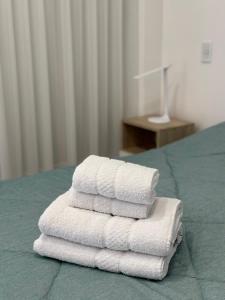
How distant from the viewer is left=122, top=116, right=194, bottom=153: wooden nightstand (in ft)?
8.77

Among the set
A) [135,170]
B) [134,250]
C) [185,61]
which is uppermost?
[185,61]

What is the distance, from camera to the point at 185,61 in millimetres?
2783

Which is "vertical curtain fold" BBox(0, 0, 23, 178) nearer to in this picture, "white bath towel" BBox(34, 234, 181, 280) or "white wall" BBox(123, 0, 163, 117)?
"white wall" BBox(123, 0, 163, 117)

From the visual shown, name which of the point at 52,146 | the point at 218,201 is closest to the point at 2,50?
the point at 52,146

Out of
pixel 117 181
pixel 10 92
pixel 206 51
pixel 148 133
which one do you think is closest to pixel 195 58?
pixel 206 51

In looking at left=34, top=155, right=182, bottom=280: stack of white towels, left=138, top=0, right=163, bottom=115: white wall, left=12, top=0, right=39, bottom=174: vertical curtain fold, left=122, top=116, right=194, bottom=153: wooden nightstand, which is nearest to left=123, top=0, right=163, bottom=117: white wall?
left=138, top=0, right=163, bottom=115: white wall

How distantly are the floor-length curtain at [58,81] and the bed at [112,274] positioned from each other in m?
0.92

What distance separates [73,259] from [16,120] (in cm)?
162

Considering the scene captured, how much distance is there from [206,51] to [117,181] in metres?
1.79

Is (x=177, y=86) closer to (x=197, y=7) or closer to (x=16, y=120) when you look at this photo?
(x=197, y=7)

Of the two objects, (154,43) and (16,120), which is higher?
(154,43)

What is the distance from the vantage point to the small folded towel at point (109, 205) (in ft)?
3.56

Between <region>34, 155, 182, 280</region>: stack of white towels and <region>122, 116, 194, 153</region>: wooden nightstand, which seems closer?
<region>34, 155, 182, 280</region>: stack of white towels

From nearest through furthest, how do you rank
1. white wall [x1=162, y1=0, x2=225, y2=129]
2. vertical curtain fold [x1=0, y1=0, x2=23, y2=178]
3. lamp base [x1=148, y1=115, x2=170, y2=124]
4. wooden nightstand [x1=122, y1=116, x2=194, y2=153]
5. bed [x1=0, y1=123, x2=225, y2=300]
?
bed [x1=0, y1=123, x2=225, y2=300] → vertical curtain fold [x1=0, y1=0, x2=23, y2=178] → white wall [x1=162, y1=0, x2=225, y2=129] → wooden nightstand [x1=122, y1=116, x2=194, y2=153] → lamp base [x1=148, y1=115, x2=170, y2=124]
